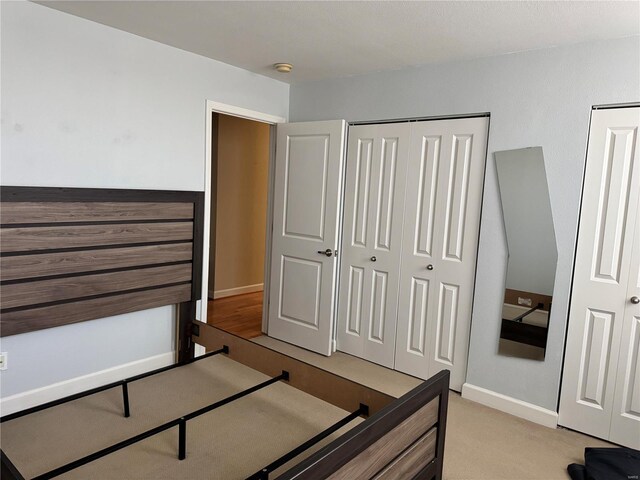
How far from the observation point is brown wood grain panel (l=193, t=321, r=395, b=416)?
195 centimetres

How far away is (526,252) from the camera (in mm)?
2701

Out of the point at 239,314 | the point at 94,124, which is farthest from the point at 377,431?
the point at 239,314

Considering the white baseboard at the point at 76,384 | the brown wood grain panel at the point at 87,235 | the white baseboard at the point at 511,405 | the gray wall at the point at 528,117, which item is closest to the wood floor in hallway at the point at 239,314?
the white baseboard at the point at 76,384

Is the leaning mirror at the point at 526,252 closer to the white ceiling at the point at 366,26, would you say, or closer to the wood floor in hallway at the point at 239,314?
the white ceiling at the point at 366,26

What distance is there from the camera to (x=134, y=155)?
2871 millimetres

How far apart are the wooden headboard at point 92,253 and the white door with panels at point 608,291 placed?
2.49m

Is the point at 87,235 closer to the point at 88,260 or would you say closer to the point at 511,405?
the point at 88,260

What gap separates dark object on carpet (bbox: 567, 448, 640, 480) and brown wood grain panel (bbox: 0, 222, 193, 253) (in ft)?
8.73

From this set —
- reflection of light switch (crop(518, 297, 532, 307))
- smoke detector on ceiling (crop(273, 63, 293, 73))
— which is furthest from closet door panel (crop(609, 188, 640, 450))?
smoke detector on ceiling (crop(273, 63, 293, 73))

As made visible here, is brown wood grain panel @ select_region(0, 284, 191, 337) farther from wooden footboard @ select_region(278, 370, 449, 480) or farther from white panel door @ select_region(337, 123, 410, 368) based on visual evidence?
wooden footboard @ select_region(278, 370, 449, 480)

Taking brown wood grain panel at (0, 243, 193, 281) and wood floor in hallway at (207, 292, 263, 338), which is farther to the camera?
wood floor in hallway at (207, 292, 263, 338)

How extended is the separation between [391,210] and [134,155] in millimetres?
1809

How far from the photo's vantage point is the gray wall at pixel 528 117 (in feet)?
8.07

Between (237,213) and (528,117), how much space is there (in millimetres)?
3518
